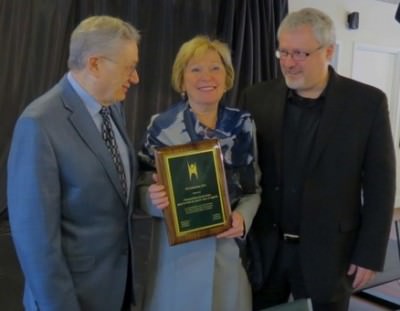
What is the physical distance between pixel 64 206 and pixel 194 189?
1.35 feet

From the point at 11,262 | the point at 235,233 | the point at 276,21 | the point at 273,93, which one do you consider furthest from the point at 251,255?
the point at 276,21

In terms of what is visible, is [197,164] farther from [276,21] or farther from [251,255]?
[276,21]

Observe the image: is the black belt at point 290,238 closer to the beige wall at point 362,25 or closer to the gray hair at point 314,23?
the gray hair at point 314,23

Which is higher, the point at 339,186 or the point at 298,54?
the point at 298,54

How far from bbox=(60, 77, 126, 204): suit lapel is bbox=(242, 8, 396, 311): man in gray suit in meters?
0.65

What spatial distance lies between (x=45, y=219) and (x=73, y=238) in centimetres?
15

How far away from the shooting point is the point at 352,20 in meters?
5.79

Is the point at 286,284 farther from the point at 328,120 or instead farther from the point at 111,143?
the point at 111,143

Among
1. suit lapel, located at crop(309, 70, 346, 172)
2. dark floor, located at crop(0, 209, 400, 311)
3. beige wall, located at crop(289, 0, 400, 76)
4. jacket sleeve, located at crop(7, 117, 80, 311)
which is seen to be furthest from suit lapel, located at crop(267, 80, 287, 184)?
beige wall, located at crop(289, 0, 400, 76)

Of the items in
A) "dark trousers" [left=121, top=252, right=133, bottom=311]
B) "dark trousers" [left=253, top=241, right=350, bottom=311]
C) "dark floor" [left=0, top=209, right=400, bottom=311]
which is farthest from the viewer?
"dark floor" [left=0, top=209, right=400, bottom=311]

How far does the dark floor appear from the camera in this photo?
114 inches

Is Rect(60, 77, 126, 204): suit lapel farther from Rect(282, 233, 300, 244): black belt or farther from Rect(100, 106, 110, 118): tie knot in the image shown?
Rect(282, 233, 300, 244): black belt

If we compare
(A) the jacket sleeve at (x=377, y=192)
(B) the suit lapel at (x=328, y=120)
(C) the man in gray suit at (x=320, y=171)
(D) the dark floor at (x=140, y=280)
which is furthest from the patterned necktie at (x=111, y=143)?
(D) the dark floor at (x=140, y=280)

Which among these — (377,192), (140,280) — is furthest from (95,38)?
(140,280)
